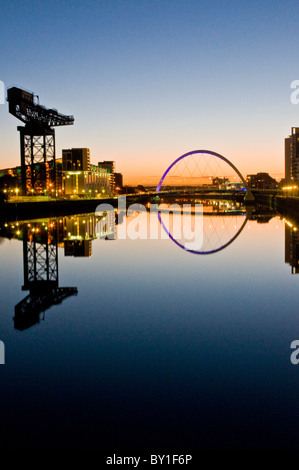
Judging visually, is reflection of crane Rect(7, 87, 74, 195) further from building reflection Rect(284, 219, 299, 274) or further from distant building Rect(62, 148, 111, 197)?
distant building Rect(62, 148, 111, 197)

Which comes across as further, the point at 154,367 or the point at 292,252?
the point at 292,252

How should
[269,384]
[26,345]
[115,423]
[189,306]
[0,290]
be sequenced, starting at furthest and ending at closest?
[0,290] → [189,306] → [26,345] → [269,384] → [115,423]

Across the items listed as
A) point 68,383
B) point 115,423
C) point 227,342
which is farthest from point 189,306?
point 115,423

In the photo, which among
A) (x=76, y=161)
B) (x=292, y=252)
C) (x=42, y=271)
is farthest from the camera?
(x=76, y=161)

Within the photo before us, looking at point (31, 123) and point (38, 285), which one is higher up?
point (31, 123)

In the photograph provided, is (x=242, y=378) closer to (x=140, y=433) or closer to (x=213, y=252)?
(x=140, y=433)

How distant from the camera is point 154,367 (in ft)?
21.3

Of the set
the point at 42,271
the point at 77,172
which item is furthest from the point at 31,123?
the point at 77,172

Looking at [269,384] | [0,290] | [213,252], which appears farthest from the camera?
[213,252]

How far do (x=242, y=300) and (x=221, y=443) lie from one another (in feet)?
22.5

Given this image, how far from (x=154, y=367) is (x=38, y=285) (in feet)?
25.5

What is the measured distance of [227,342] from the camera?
7.70m

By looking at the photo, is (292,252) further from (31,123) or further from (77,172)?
(77,172)

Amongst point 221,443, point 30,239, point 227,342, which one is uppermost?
point 30,239
